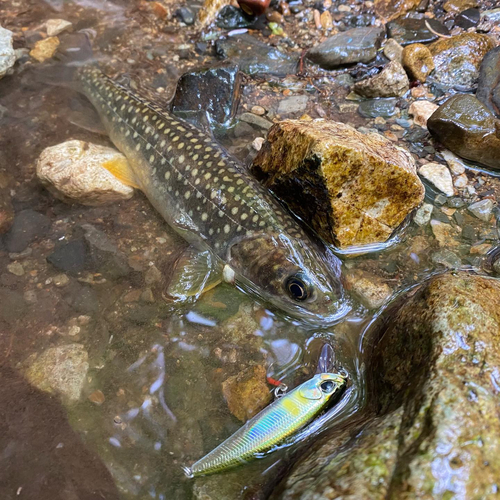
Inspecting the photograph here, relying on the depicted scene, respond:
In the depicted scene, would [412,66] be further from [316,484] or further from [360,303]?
[316,484]

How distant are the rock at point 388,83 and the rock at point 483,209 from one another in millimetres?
2249

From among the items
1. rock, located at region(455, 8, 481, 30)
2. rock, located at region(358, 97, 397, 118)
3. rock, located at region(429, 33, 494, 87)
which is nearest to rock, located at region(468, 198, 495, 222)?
rock, located at region(358, 97, 397, 118)

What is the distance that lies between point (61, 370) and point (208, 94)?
420cm

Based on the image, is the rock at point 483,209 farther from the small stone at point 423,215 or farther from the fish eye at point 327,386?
the fish eye at point 327,386

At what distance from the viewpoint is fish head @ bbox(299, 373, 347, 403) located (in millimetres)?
3379

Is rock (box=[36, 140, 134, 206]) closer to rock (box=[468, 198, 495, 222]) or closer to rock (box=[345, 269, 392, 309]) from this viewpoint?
rock (box=[345, 269, 392, 309])

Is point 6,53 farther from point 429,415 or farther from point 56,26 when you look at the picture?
point 429,415

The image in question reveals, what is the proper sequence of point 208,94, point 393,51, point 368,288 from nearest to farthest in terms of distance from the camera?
point 368,288, point 208,94, point 393,51

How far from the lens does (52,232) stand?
5.05 meters

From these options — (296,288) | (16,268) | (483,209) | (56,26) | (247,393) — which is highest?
(56,26)

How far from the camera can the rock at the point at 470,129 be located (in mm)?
5141

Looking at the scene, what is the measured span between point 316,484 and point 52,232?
399 cm

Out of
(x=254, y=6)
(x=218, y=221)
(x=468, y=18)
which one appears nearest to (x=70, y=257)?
(x=218, y=221)

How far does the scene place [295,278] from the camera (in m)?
4.10
